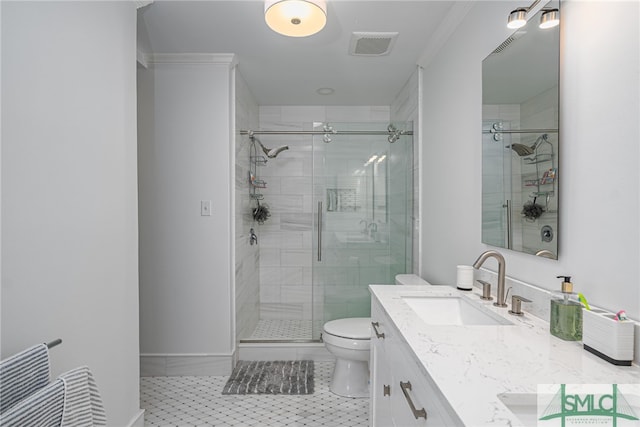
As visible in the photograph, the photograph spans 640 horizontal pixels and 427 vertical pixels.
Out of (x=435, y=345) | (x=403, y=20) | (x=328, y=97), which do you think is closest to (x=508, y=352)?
(x=435, y=345)

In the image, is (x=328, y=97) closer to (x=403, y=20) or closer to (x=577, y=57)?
(x=403, y=20)

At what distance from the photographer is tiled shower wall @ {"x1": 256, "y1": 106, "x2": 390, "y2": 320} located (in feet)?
12.9

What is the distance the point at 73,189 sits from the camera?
4.45 ft

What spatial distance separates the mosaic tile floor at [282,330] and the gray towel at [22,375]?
222cm

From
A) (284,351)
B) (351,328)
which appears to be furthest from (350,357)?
(284,351)

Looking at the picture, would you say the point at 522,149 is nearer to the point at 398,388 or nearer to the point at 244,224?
the point at 398,388

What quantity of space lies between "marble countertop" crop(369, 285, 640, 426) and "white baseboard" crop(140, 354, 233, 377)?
1885 millimetres

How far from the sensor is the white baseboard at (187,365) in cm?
268

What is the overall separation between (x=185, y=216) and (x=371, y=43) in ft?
5.75

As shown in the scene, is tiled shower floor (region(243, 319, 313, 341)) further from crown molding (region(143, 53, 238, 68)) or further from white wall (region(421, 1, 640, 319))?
crown molding (region(143, 53, 238, 68))

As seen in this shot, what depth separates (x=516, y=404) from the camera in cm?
73

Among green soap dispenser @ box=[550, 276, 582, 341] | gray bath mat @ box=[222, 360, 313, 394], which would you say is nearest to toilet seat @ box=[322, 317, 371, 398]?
gray bath mat @ box=[222, 360, 313, 394]

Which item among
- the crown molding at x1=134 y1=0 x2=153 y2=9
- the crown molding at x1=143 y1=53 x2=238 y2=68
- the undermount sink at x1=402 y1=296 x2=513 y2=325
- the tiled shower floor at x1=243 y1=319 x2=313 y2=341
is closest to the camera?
the undermount sink at x1=402 y1=296 x2=513 y2=325

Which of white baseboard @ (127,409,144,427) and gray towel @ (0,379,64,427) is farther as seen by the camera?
white baseboard @ (127,409,144,427)
